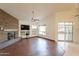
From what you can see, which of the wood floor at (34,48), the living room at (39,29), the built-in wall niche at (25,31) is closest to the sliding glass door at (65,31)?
the living room at (39,29)

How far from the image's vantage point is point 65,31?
7.95 ft

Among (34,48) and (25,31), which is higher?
(25,31)

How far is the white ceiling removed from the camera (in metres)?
2.27

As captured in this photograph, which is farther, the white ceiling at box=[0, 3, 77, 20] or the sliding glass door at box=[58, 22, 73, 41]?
the sliding glass door at box=[58, 22, 73, 41]

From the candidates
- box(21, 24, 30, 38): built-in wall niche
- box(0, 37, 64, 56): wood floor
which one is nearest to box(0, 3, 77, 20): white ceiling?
box(21, 24, 30, 38): built-in wall niche

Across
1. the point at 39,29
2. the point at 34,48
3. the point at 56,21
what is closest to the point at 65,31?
the point at 56,21

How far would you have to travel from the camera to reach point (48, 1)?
2.25 meters

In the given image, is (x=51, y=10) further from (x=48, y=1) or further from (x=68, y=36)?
(x=68, y=36)

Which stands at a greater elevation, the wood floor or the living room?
the living room

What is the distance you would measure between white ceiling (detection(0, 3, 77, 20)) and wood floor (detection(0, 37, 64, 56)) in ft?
1.31

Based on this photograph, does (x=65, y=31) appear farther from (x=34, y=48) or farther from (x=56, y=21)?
(x=34, y=48)

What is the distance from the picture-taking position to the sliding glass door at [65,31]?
239cm

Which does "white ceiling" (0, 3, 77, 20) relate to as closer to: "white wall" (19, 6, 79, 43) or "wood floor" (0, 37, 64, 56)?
"white wall" (19, 6, 79, 43)

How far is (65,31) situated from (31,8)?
665 millimetres
